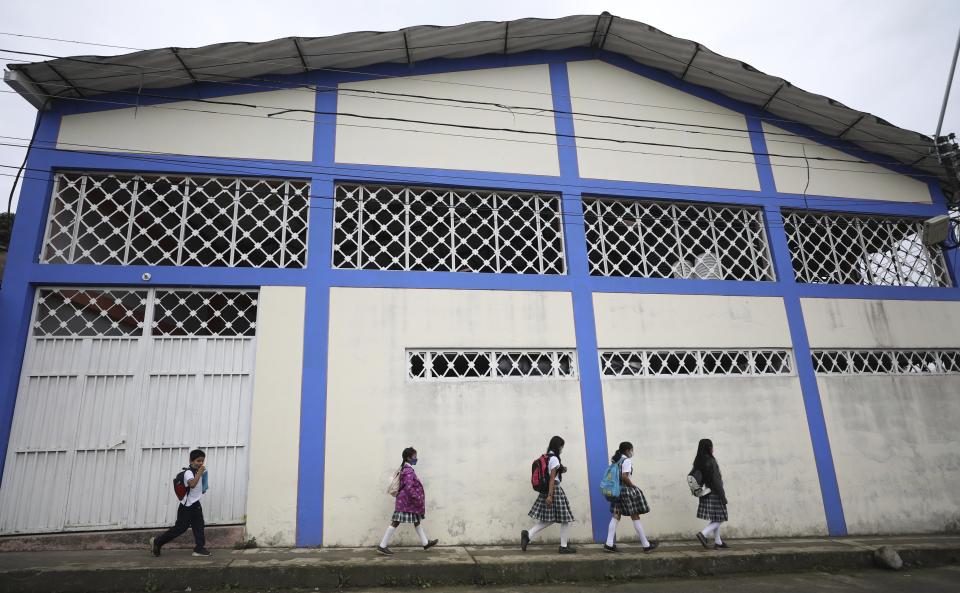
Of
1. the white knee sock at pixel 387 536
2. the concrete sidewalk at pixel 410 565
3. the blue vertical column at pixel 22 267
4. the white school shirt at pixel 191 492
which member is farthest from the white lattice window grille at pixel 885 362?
the blue vertical column at pixel 22 267

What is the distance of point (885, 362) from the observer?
820cm

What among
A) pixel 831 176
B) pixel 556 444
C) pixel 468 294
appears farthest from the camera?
pixel 831 176

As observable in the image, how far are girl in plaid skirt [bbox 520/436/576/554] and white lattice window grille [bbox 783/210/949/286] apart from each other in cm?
484

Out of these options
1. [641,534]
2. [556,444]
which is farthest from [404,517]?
[641,534]

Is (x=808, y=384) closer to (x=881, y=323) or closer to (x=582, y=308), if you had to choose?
(x=881, y=323)

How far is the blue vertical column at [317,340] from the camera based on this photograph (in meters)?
6.17

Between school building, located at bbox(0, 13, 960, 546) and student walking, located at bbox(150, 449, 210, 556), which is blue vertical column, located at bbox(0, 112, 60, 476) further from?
student walking, located at bbox(150, 449, 210, 556)

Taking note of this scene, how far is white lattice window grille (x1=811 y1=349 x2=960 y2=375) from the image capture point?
26.2ft

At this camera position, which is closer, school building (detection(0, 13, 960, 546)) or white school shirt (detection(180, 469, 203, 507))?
white school shirt (detection(180, 469, 203, 507))

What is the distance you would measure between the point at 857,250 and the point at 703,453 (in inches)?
189

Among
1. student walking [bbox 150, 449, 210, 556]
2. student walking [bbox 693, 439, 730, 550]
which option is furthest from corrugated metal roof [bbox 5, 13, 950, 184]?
student walking [bbox 693, 439, 730, 550]

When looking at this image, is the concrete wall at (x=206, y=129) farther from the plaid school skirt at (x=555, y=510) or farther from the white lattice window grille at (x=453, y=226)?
the plaid school skirt at (x=555, y=510)

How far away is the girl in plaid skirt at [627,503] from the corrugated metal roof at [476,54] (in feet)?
18.3

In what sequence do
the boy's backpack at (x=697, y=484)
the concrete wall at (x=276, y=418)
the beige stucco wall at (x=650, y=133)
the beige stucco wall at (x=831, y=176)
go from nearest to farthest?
the concrete wall at (x=276, y=418) → the boy's backpack at (x=697, y=484) → the beige stucco wall at (x=650, y=133) → the beige stucco wall at (x=831, y=176)
